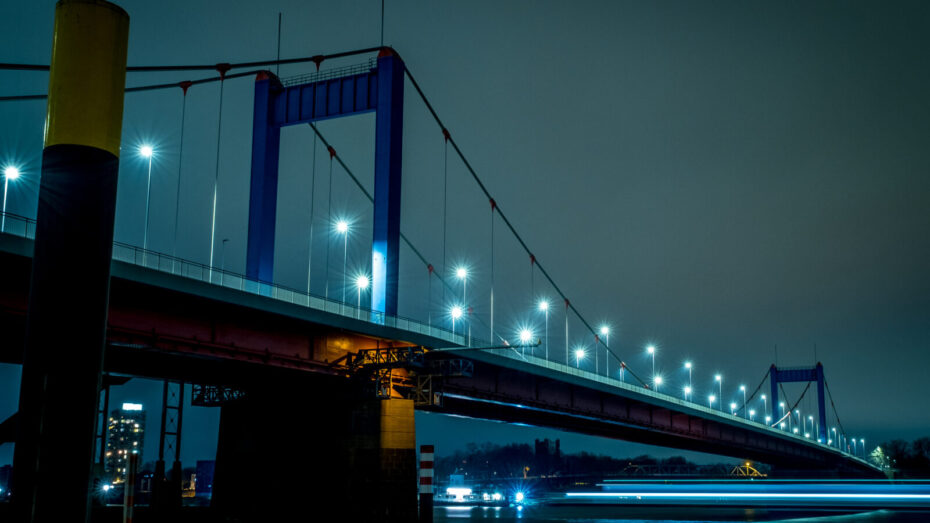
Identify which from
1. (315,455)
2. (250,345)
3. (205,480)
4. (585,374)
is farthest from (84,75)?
(205,480)

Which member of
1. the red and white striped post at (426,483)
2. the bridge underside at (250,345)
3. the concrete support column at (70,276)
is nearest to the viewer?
the concrete support column at (70,276)

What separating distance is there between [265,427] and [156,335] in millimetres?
14727

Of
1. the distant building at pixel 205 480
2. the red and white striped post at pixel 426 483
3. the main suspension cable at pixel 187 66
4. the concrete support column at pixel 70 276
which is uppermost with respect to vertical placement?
the main suspension cable at pixel 187 66

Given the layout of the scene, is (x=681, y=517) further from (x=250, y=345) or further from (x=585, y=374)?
(x=250, y=345)

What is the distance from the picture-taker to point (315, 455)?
43.8 m

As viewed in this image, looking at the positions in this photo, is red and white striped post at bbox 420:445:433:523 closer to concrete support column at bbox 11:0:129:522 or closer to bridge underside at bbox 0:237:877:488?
bridge underside at bbox 0:237:877:488

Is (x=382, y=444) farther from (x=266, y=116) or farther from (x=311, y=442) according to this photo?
(x=266, y=116)

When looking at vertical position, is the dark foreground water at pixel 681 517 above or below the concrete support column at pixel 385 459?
below

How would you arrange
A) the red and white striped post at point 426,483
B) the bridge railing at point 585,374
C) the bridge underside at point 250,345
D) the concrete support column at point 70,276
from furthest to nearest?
the bridge railing at point 585,374
the bridge underside at point 250,345
the red and white striped post at point 426,483
the concrete support column at point 70,276

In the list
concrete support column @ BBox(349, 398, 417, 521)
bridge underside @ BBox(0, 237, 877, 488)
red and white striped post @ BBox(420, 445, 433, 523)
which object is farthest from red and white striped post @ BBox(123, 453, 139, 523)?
concrete support column @ BBox(349, 398, 417, 521)

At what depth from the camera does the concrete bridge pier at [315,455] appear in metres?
41.2

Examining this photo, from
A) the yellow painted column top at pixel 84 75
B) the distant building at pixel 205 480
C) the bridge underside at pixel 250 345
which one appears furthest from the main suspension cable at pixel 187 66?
the distant building at pixel 205 480

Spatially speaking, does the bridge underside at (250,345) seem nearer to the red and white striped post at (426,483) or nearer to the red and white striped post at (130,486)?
the red and white striped post at (130,486)

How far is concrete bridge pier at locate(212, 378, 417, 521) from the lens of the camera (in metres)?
41.2
